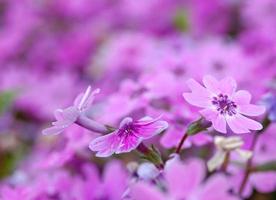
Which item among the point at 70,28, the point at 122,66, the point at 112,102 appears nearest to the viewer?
the point at 112,102

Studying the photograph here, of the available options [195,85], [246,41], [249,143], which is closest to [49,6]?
[246,41]

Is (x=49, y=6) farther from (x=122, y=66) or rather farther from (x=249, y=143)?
(x=249, y=143)

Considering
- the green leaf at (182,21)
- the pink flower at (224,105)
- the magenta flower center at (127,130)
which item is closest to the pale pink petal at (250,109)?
the pink flower at (224,105)

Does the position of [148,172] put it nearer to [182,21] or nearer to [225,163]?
[225,163]

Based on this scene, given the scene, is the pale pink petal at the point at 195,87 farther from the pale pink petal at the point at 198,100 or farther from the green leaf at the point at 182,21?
the green leaf at the point at 182,21

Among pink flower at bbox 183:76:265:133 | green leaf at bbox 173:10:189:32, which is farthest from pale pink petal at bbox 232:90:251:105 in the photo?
green leaf at bbox 173:10:189:32

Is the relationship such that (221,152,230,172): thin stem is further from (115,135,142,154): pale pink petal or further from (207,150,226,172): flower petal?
(115,135,142,154): pale pink petal
